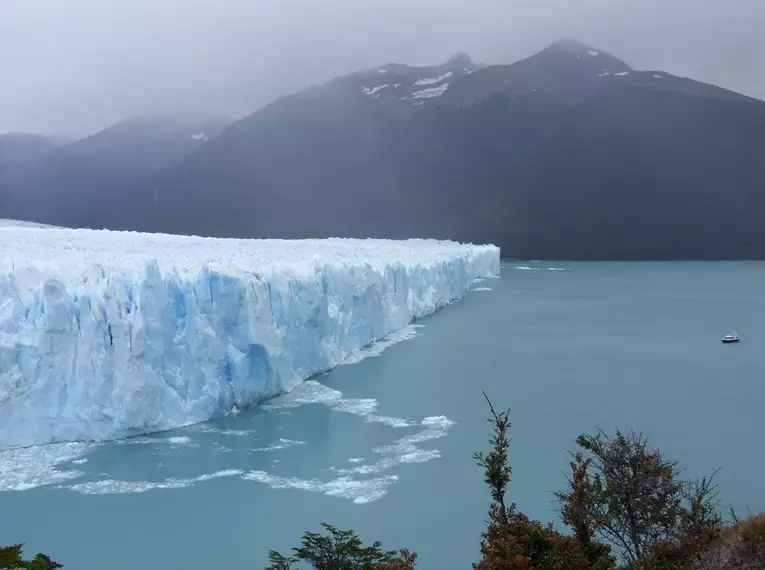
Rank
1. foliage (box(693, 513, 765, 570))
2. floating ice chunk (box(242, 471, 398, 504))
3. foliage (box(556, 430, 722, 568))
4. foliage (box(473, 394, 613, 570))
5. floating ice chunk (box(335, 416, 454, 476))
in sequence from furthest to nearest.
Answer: floating ice chunk (box(335, 416, 454, 476))
floating ice chunk (box(242, 471, 398, 504))
foliage (box(556, 430, 722, 568))
foliage (box(473, 394, 613, 570))
foliage (box(693, 513, 765, 570))

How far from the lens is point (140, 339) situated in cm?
881

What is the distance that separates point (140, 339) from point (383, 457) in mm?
3432

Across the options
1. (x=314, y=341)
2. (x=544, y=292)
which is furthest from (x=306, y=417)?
(x=544, y=292)

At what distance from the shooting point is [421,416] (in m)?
10.1

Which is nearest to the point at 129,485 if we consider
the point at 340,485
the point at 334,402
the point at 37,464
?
the point at 37,464

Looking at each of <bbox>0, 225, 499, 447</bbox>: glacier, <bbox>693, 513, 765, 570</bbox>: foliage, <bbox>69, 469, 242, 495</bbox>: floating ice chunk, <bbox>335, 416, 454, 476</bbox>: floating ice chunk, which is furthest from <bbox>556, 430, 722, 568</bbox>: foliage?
<bbox>0, 225, 499, 447</bbox>: glacier

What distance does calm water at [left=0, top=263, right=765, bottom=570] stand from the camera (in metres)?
6.36

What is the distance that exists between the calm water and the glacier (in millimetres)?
381

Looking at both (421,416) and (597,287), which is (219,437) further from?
(597,287)

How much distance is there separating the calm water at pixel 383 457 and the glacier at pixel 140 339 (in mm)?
381

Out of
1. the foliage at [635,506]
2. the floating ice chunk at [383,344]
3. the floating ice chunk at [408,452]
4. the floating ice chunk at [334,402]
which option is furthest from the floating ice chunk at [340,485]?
the floating ice chunk at [383,344]

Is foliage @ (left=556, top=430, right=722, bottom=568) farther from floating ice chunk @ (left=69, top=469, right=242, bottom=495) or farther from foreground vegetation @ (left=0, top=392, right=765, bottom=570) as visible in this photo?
floating ice chunk @ (left=69, top=469, right=242, bottom=495)

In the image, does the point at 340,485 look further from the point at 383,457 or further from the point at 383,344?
the point at 383,344

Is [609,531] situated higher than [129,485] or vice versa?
[609,531]
